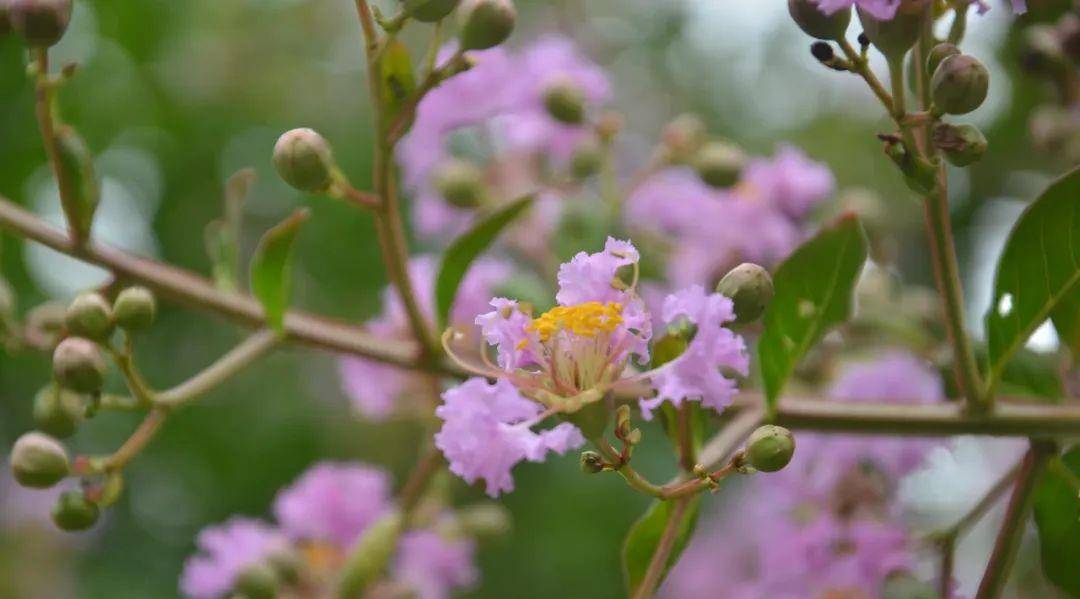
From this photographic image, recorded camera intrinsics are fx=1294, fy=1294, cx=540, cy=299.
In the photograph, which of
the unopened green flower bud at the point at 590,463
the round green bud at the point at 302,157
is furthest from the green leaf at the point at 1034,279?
the round green bud at the point at 302,157

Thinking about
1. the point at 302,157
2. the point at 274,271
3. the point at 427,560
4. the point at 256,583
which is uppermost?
the point at 302,157

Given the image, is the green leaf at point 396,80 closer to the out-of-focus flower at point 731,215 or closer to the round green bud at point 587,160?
the round green bud at point 587,160

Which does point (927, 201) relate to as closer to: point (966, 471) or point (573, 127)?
point (573, 127)

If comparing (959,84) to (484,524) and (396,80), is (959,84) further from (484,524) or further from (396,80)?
(484,524)

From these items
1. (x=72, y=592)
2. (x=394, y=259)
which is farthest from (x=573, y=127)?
(x=72, y=592)

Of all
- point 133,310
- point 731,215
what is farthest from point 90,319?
point 731,215

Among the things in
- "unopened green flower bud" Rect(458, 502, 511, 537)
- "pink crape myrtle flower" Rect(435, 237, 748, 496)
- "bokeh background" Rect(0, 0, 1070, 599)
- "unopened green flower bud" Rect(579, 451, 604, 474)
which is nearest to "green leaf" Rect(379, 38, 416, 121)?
"pink crape myrtle flower" Rect(435, 237, 748, 496)
